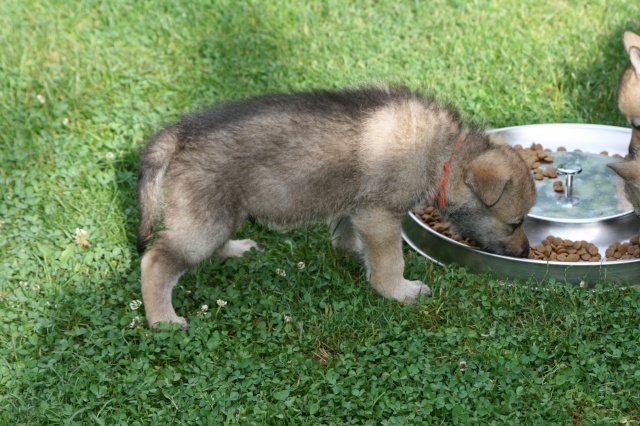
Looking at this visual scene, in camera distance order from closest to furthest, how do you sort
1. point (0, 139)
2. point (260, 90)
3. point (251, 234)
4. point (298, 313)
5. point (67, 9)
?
point (298, 313)
point (251, 234)
point (0, 139)
point (260, 90)
point (67, 9)

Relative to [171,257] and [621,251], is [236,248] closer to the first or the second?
[171,257]

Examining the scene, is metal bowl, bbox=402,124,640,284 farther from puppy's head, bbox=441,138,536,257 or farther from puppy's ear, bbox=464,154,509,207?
puppy's ear, bbox=464,154,509,207

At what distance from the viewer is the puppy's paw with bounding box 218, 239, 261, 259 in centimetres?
517

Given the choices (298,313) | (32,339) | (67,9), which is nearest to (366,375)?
(298,313)

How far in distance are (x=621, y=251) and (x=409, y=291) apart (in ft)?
4.34

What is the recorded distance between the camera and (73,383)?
13.4 ft

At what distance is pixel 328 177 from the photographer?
4.55 m

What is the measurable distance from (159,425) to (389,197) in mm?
1742

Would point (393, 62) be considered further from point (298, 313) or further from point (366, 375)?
point (366, 375)

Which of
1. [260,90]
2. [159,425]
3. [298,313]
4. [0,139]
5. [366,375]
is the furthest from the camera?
[260,90]

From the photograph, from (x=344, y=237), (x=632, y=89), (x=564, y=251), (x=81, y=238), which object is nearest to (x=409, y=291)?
(x=344, y=237)

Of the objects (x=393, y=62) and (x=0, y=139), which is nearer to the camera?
(x=0, y=139)

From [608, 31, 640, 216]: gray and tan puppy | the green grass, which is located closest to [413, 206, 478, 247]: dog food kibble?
the green grass

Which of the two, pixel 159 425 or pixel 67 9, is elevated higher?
pixel 67 9
